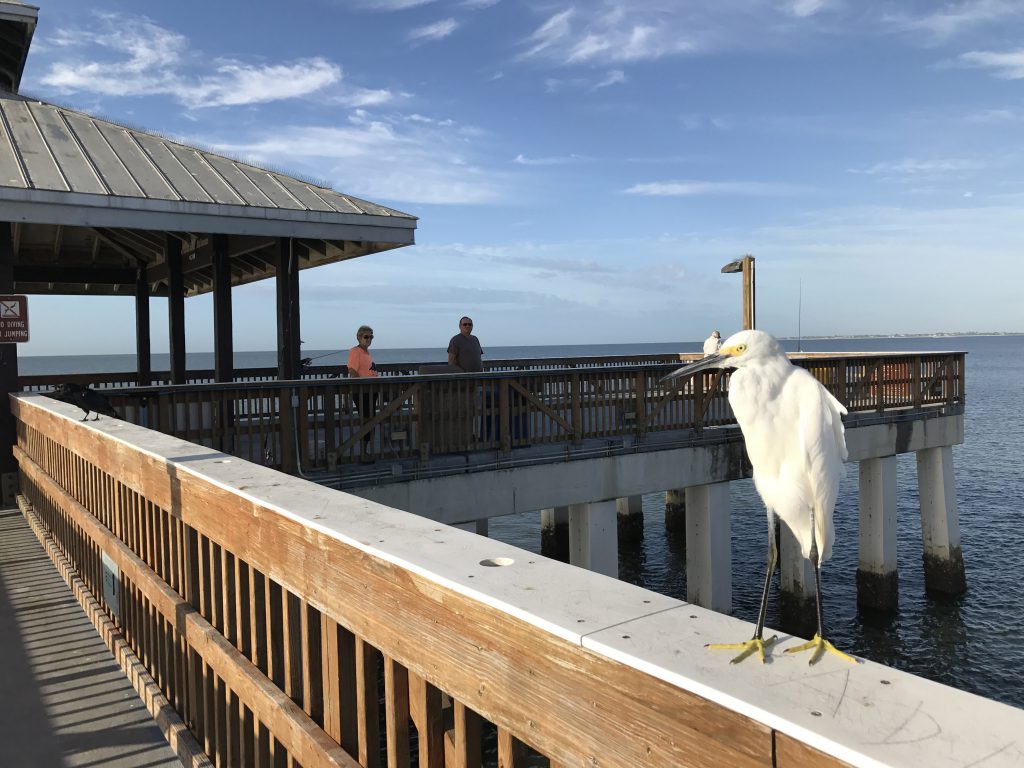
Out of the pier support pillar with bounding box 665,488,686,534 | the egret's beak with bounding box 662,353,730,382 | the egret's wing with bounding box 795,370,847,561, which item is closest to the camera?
the egret's wing with bounding box 795,370,847,561

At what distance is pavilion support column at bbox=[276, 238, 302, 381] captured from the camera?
1171cm

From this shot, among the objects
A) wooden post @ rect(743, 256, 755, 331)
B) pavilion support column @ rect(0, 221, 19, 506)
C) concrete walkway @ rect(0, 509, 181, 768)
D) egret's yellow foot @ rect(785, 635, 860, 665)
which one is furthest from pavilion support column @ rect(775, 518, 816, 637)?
egret's yellow foot @ rect(785, 635, 860, 665)

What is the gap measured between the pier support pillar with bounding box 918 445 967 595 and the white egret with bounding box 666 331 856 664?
16211 mm

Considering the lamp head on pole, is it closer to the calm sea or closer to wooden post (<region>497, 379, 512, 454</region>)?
the calm sea

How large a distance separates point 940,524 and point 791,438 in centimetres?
1646

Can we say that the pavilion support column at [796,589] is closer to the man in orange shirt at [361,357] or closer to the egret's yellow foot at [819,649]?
the man in orange shirt at [361,357]

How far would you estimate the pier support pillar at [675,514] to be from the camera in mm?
20953

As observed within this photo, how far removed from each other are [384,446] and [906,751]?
8.98 meters

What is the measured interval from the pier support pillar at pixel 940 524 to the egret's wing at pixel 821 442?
16247 millimetres

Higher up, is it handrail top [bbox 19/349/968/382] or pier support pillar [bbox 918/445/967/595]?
handrail top [bbox 19/349/968/382]

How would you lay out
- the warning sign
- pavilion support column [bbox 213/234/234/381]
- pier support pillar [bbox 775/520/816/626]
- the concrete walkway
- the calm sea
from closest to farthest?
the concrete walkway, the warning sign, pavilion support column [bbox 213/234/234/381], the calm sea, pier support pillar [bbox 775/520/816/626]

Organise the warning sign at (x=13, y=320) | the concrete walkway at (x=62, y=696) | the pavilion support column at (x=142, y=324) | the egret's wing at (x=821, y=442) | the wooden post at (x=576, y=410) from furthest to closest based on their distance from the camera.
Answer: the pavilion support column at (x=142, y=324) < the wooden post at (x=576, y=410) < the warning sign at (x=13, y=320) < the concrete walkway at (x=62, y=696) < the egret's wing at (x=821, y=442)

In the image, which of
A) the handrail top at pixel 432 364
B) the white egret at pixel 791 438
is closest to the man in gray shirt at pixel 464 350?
the handrail top at pixel 432 364

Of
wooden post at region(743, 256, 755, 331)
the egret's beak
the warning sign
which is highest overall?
wooden post at region(743, 256, 755, 331)
